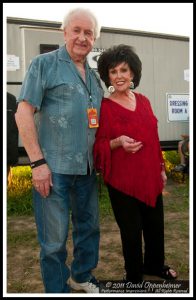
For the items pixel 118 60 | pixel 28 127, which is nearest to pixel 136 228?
pixel 28 127

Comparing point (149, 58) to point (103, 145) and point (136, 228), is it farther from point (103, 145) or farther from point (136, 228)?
point (136, 228)

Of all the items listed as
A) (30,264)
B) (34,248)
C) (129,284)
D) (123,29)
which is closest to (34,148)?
(129,284)

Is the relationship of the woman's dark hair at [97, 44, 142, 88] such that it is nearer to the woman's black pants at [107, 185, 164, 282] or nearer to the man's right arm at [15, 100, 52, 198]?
the man's right arm at [15, 100, 52, 198]

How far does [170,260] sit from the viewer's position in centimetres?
311

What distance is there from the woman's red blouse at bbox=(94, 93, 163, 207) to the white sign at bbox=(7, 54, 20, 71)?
137 inches

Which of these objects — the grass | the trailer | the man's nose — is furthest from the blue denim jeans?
the trailer

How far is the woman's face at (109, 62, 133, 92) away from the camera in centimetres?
233

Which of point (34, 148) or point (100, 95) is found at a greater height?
point (100, 95)

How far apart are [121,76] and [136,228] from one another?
109cm

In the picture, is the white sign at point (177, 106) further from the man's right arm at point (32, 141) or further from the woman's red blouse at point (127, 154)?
the man's right arm at point (32, 141)

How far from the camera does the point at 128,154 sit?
2273 mm

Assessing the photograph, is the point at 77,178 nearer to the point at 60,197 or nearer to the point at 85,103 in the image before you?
the point at 60,197

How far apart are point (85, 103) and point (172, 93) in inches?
189

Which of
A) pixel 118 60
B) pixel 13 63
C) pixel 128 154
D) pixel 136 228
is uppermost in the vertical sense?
pixel 13 63
